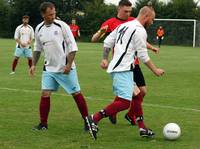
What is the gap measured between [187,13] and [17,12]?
21.3 metres

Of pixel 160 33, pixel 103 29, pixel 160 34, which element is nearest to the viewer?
pixel 103 29

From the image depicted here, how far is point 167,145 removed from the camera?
769 cm

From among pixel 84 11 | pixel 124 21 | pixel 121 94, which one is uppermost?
pixel 124 21

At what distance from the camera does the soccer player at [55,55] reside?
844cm

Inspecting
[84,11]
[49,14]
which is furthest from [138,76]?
[84,11]

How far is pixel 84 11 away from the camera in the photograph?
217 ft

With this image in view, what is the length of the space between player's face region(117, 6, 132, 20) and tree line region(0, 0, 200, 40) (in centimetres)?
4952

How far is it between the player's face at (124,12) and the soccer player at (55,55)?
92cm

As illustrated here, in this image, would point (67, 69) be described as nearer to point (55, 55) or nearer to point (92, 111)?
point (55, 55)

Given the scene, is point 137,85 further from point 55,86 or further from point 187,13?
point 187,13

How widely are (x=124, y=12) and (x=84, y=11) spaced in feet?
190

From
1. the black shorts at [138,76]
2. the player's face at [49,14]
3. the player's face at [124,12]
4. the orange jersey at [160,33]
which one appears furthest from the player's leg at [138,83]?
the orange jersey at [160,33]

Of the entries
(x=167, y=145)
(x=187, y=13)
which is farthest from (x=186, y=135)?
(x=187, y=13)

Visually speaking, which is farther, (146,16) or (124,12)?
(124,12)
